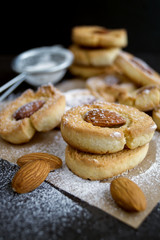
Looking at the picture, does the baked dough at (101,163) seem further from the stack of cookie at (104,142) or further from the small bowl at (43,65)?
the small bowl at (43,65)

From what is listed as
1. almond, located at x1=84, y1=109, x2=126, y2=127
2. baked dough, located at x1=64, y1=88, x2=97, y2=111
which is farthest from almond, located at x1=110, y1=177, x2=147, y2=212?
baked dough, located at x1=64, y1=88, x2=97, y2=111

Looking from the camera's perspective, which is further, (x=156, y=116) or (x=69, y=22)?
(x=69, y=22)

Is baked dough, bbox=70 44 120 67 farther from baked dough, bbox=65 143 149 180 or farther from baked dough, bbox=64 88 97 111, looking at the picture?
baked dough, bbox=65 143 149 180

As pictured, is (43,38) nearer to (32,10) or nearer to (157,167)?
(32,10)

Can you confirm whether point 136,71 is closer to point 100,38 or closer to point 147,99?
point 147,99

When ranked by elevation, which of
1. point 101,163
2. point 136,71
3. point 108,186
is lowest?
point 108,186

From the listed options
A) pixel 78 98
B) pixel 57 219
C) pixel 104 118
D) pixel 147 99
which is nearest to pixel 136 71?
pixel 147 99

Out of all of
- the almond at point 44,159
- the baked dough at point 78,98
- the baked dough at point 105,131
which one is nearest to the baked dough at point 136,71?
the baked dough at point 78,98
